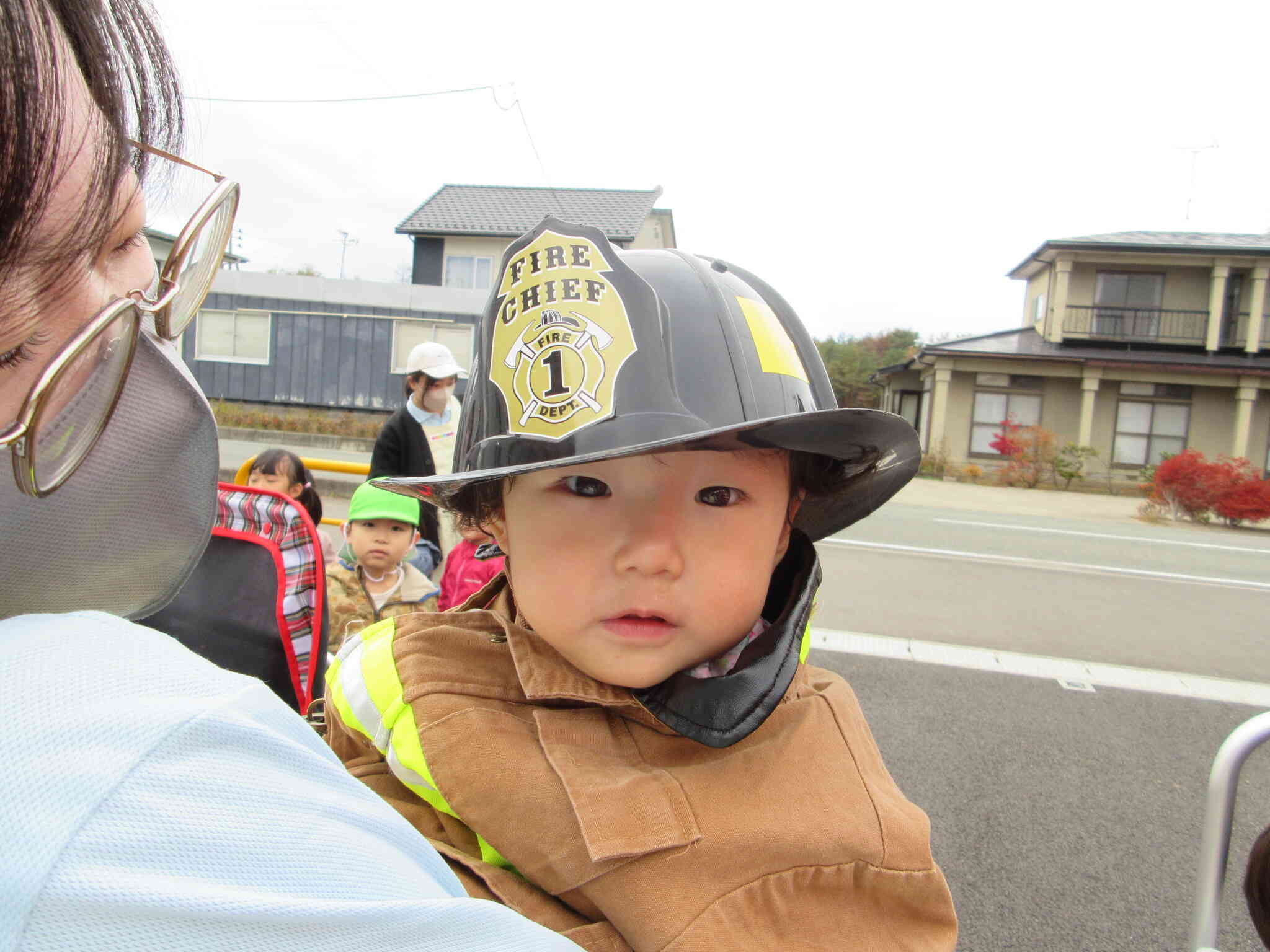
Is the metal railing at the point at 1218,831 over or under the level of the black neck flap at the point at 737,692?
under

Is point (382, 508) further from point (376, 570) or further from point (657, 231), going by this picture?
point (657, 231)

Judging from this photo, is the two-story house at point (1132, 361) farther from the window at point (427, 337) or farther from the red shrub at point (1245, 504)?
the window at point (427, 337)

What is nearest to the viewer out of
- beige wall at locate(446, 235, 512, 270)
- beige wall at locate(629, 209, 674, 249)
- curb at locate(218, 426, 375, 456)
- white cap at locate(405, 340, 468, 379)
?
white cap at locate(405, 340, 468, 379)

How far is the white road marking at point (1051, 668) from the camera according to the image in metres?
5.02

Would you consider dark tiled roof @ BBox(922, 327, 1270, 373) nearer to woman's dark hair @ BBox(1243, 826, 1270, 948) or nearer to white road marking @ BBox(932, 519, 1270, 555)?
white road marking @ BBox(932, 519, 1270, 555)

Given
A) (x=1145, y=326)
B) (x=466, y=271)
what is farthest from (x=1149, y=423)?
(x=466, y=271)

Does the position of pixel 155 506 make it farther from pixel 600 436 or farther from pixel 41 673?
pixel 600 436

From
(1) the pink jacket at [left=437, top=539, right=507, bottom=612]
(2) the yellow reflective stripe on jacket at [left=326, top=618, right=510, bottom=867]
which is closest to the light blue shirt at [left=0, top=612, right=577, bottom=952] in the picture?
(2) the yellow reflective stripe on jacket at [left=326, top=618, right=510, bottom=867]

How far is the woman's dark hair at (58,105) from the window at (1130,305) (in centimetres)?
2792

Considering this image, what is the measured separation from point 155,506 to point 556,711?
2.02 feet

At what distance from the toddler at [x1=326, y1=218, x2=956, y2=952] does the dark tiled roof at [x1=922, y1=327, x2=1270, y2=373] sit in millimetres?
24721

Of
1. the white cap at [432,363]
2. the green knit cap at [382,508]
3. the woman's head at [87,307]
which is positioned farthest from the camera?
the white cap at [432,363]

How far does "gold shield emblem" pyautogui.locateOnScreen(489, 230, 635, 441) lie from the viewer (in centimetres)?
121

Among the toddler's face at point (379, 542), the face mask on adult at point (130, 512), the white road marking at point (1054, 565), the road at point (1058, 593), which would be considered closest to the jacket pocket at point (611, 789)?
the face mask on adult at point (130, 512)
